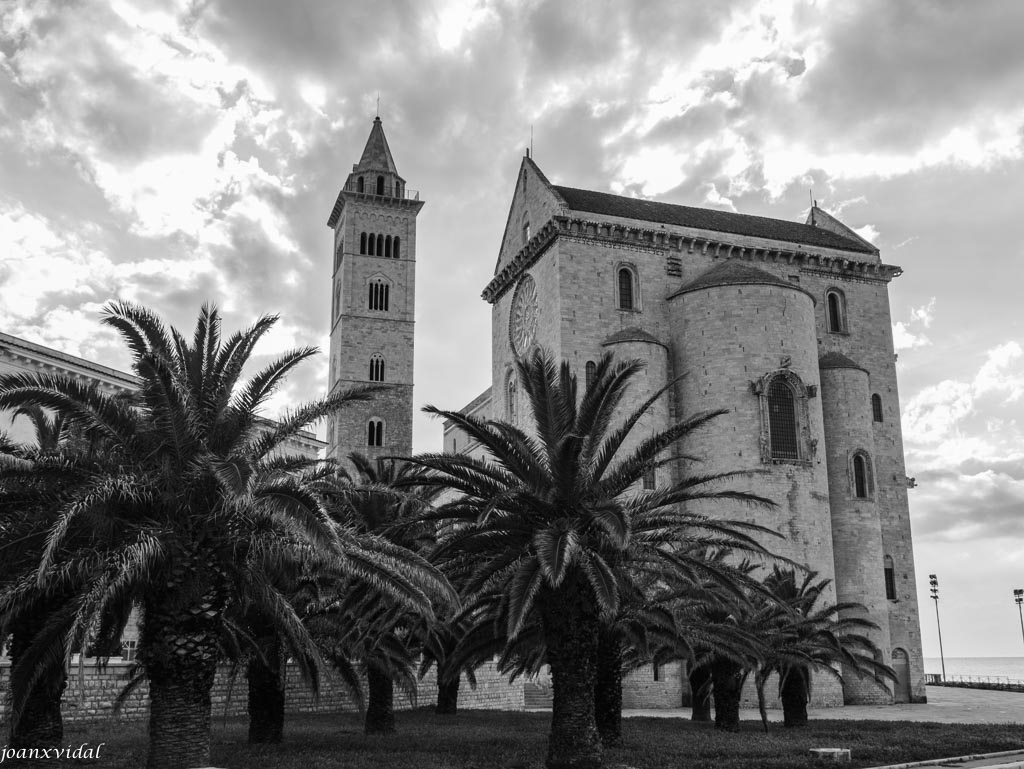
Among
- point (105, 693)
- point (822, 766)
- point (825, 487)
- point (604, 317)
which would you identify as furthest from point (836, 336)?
point (105, 693)

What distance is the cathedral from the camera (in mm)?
35344

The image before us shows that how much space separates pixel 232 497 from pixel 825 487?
93.3 ft

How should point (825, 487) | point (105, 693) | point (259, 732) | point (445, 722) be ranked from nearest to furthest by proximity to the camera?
1. point (259, 732)
2. point (105, 693)
3. point (445, 722)
4. point (825, 487)

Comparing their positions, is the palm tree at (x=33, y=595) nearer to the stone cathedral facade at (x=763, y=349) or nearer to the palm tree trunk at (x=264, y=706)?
the palm tree trunk at (x=264, y=706)

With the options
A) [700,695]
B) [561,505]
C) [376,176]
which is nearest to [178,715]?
[561,505]

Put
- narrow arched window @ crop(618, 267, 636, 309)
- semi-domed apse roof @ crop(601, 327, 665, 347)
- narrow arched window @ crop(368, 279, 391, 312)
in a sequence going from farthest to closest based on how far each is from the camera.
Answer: narrow arched window @ crop(368, 279, 391, 312)
narrow arched window @ crop(618, 267, 636, 309)
semi-domed apse roof @ crop(601, 327, 665, 347)

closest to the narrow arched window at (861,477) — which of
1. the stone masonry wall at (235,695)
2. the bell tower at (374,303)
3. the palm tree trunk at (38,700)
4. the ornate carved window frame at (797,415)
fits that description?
the ornate carved window frame at (797,415)

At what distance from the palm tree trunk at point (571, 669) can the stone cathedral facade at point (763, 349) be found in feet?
66.6

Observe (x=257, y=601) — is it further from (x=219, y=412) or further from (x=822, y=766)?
(x=822, y=766)

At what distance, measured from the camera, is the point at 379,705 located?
19.5 metres

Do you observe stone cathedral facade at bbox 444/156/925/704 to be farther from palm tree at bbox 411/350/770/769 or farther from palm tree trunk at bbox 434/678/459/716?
palm tree at bbox 411/350/770/769

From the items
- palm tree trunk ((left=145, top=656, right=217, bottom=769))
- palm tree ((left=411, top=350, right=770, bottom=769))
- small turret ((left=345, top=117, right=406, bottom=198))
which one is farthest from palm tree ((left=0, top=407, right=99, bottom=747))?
small turret ((left=345, top=117, right=406, bottom=198))

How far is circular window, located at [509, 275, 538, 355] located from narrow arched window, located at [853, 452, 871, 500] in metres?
13.4

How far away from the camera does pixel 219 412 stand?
43.9ft
